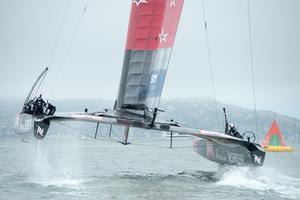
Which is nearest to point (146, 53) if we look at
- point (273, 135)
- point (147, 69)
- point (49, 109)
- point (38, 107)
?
point (147, 69)

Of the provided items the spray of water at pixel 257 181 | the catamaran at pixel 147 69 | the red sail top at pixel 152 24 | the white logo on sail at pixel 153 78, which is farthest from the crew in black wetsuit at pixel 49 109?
the spray of water at pixel 257 181

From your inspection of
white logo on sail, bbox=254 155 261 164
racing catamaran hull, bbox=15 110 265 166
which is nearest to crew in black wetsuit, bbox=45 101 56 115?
racing catamaran hull, bbox=15 110 265 166

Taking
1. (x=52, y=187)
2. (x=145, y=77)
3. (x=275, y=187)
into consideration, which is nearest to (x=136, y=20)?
(x=145, y=77)

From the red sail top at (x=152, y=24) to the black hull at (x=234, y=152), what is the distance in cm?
376

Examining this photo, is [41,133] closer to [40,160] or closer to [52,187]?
Answer: [52,187]

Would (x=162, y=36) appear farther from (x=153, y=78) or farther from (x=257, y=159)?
(x=257, y=159)

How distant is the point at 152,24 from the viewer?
13.9m

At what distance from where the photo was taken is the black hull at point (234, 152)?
1380 centimetres

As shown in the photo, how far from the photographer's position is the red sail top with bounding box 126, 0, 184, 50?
13891 mm

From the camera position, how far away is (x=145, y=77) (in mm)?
13969

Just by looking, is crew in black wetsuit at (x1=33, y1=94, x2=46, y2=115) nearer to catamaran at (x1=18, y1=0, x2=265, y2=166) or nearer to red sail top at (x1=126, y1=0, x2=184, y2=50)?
catamaran at (x1=18, y1=0, x2=265, y2=166)

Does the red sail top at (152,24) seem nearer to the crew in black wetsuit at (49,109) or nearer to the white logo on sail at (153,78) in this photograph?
the white logo on sail at (153,78)

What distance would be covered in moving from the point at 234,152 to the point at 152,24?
186 inches

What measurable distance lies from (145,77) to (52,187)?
4.01m
